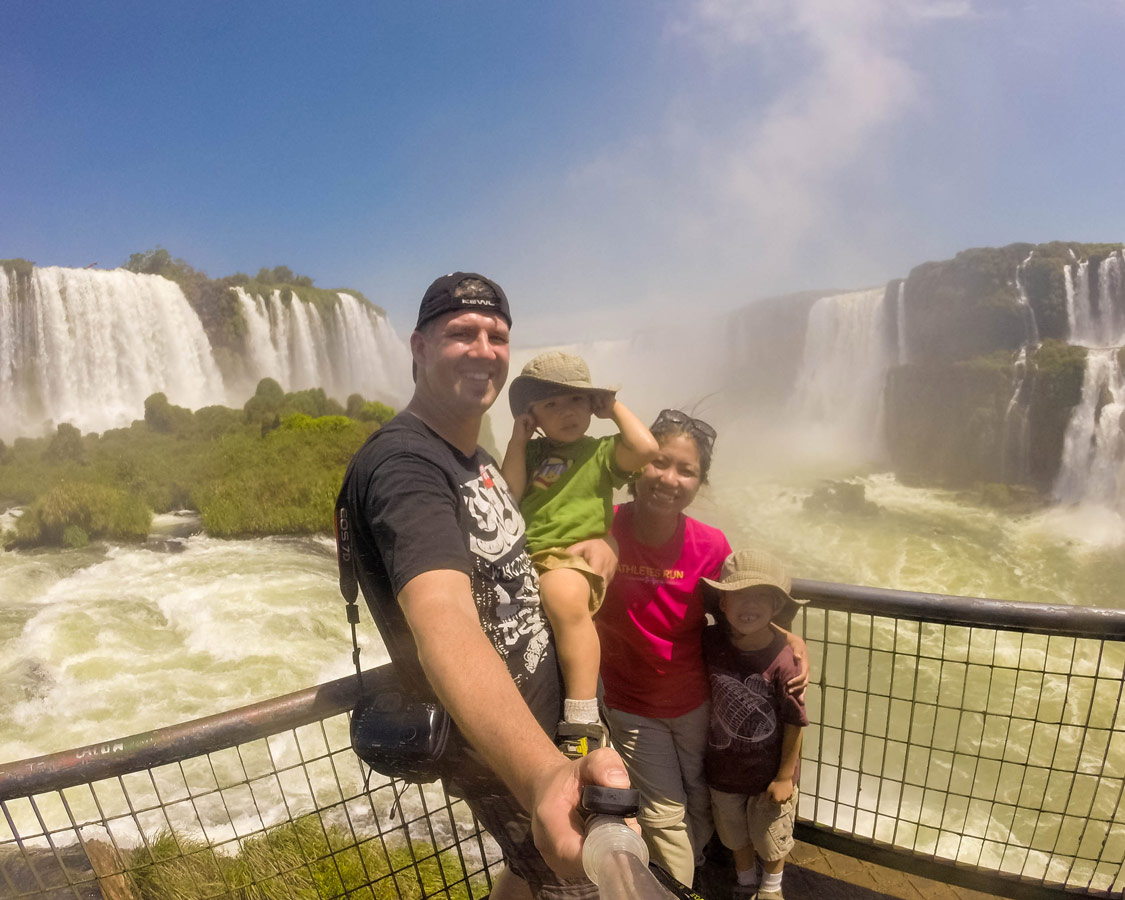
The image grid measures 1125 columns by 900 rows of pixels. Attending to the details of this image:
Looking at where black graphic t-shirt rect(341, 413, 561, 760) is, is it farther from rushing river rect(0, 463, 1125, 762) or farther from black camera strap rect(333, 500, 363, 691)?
rushing river rect(0, 463, 1125, 762)

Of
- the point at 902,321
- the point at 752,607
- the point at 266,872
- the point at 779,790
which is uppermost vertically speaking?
the point at 752,607

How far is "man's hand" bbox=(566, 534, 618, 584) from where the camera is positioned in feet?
5.96

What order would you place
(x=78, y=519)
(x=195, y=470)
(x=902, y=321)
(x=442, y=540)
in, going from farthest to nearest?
(x=902, y=321), (x=195, y=470), (x=78, y=519), (x=442, y=540)

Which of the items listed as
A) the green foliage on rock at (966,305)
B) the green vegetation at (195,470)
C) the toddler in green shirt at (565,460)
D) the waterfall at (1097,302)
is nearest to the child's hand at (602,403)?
the toddler in green shirt at (565,460)

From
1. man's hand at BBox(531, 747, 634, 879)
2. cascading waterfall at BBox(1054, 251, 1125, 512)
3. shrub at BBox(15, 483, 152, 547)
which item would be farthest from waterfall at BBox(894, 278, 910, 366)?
man's hand at BBox(531, 747, 634, 879)

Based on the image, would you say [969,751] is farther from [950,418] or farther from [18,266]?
[18,266]

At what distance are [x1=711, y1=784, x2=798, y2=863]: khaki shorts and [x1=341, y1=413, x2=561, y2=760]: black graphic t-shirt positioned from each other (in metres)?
0.93

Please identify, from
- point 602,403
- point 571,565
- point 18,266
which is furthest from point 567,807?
point 18,266

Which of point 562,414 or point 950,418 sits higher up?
point 562,414

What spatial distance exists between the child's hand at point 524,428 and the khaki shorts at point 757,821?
4.41 ft

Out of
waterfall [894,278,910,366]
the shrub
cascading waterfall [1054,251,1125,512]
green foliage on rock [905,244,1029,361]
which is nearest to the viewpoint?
the shrub

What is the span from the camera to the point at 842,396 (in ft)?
111

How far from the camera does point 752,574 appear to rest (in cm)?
195

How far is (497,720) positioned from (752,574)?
1173 millimetres
